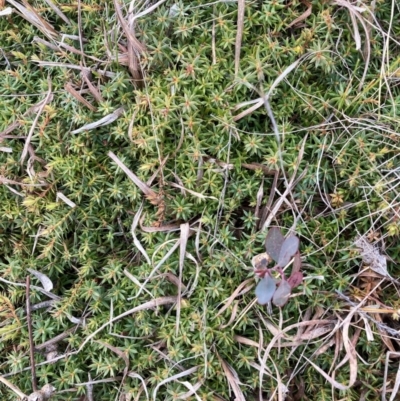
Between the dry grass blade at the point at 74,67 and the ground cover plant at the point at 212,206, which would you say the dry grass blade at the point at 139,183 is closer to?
the ground cover plant at the point at 212,206

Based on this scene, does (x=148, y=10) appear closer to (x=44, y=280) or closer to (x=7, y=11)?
(x=7, y=11)

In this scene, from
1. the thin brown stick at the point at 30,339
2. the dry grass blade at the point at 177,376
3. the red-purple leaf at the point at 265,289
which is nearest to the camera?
the red-purple leaf at the point at 265,289

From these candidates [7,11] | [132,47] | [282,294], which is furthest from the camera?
[7,11]

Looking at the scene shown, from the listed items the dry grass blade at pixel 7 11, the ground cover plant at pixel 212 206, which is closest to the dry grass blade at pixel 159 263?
the ground cover plant at pixel 212 206

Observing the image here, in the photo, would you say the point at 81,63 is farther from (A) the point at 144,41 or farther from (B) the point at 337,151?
(B) the point at 337,151

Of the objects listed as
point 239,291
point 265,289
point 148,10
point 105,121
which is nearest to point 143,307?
point 239,291

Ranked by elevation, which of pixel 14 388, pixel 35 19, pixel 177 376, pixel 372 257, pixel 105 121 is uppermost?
pixel 35 19
